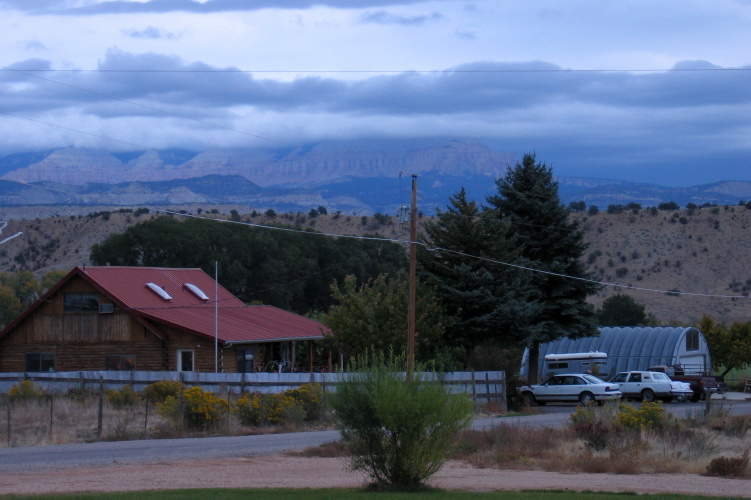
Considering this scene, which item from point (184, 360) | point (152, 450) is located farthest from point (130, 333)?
point (152, 450)

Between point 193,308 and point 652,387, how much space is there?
2260cm

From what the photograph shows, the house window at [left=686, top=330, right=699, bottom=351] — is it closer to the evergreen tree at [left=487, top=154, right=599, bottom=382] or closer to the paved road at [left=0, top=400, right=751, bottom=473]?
the evergreen tree at [left=487, top=154, right=599, bottom=382]

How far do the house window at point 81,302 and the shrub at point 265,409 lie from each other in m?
15.1

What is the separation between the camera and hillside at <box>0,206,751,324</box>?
85.8 meters

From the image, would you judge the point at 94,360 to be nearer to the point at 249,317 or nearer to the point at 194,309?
the point at 194,309

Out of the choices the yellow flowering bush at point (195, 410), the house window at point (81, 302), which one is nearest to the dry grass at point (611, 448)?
Result: the yellow flowering bush at point (195, 410)

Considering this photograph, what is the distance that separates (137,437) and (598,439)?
13.3 meters

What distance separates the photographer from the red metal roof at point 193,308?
39562mm

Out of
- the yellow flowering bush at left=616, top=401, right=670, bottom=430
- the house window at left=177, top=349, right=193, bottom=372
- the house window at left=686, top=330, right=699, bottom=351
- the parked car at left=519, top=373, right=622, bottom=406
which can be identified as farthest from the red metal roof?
the house window at left=686, top=330, right=699, bottom=351

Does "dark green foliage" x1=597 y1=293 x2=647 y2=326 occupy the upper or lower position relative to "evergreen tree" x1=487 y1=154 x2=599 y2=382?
lower

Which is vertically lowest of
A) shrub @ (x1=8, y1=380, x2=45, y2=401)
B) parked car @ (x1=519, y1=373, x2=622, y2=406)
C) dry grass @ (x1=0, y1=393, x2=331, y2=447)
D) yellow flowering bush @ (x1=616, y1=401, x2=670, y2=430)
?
parked car @ (x1=519, y1=373, x2=622, y2=406)

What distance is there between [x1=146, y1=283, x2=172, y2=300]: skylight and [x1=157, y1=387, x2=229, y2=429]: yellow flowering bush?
16278 millimetres

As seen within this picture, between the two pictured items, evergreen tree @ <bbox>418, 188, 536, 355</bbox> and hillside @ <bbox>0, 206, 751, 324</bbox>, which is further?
hillside @ <bbox>0, 206, 751, 324</bbox>

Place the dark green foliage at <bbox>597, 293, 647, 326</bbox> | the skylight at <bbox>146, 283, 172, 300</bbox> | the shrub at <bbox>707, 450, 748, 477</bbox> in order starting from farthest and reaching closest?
the dark green foliage at <bbox>597, 293, 647, 326</bbox>, the skylight at <bbox>146, 283, 172, 300</bbox>, the shrub at <bbox>707, 450, 748, 477</bbox>
